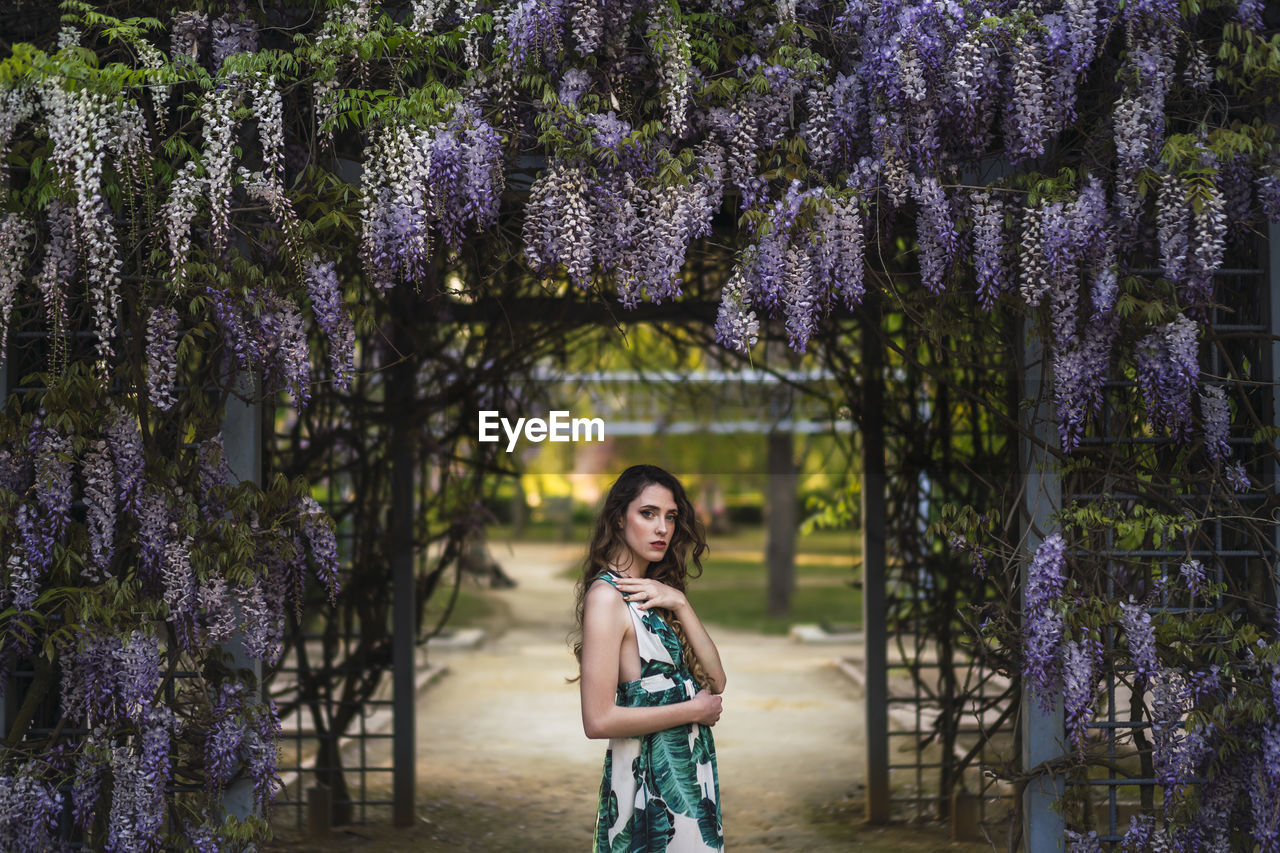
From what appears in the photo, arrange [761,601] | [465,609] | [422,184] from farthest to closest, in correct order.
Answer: [761,601]
[465,609]
[422,184]

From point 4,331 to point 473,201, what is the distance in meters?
1.21

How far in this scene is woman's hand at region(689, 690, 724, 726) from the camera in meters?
2.28

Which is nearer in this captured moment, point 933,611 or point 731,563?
point 933,611

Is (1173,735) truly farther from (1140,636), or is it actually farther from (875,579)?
(875,579)

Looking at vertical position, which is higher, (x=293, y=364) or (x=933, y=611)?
(x=293, y=364)

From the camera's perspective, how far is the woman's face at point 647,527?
238 cm

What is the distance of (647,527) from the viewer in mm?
2383

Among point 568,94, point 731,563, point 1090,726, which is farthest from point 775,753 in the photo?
point 731,563

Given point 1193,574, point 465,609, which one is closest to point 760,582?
point 465,609

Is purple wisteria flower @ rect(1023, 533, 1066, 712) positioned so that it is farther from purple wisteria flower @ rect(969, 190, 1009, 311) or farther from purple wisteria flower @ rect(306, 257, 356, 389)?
purple wisteria flower @ rect(306, 257, 356, 389)

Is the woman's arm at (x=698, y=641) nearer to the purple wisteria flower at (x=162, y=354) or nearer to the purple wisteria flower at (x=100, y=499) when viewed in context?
the purple wisteria flower at (x=162, y=354)

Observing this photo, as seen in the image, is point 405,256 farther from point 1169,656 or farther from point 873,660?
point 873,660

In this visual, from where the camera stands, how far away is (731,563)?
19.7 metres

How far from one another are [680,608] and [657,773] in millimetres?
336
